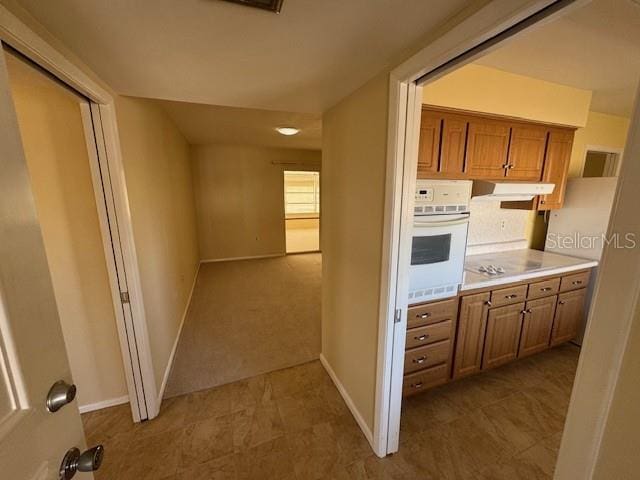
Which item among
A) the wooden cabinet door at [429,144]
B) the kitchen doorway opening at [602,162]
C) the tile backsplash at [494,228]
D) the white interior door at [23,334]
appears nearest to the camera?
the white interior door at [23,334]

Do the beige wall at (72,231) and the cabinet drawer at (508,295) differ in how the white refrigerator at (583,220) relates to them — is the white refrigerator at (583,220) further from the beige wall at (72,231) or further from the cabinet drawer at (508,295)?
the beige wall at (72,231)

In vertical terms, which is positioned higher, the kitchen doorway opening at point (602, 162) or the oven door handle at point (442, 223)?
the kitchen doorway opening at point (602, 162)

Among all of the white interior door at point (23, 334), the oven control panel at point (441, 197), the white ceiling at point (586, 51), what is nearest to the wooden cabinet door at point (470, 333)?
the oven control panel at point (441, 197)

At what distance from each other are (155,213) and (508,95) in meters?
2.90

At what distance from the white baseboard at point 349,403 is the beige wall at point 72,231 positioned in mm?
1572

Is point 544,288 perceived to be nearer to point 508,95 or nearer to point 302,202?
point 508,95

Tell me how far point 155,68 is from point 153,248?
1323mm

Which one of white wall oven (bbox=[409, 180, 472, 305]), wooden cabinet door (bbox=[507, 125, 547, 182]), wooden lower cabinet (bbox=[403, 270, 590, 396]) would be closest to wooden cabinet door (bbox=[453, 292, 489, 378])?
wooden lower cabinet (bbox=[403, 270, 590, 396])

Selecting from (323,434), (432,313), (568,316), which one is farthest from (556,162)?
(323,434)

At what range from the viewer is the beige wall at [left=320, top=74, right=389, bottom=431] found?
1.45 metres

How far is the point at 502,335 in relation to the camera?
2.18 metres

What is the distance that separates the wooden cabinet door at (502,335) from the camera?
6.96 feet

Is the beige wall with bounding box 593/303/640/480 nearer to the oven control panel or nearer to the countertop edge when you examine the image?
the oven control panel

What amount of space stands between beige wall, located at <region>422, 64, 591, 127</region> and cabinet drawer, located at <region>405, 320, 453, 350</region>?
153 centimetres
